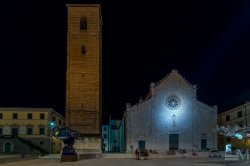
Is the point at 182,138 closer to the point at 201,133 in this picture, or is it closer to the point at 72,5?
the point at 201,133

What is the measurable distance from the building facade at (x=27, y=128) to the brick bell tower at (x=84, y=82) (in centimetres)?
1562

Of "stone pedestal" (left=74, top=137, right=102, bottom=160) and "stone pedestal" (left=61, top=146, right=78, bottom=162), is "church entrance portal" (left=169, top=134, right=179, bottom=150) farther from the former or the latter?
"stone pedestal" (left=61, top=146, right=78, bottom=162)

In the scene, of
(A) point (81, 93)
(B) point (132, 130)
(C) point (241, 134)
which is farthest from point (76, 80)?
(C) point (241, 134)

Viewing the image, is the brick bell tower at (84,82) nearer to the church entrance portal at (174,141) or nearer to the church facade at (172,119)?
the church facade at (172,119)

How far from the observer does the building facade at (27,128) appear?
261ft

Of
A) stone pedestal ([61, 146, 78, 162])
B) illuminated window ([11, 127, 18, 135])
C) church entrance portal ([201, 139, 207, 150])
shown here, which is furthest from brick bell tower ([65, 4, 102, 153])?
stone pedestal ([61, 146, 78, 162])

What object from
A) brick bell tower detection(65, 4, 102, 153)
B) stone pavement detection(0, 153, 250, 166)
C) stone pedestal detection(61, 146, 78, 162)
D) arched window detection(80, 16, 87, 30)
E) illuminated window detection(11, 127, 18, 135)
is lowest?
stone pavement detection(0, 153, 250, 166)

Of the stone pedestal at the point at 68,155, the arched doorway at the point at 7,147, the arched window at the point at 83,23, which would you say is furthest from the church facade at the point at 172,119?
the stone pedestal at the point at 68,155

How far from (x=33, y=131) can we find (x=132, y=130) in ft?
60.1

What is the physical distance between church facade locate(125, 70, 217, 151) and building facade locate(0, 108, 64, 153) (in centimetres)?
1580

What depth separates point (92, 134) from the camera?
66750 millimetres

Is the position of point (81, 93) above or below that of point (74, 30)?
below

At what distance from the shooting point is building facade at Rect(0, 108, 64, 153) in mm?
79438

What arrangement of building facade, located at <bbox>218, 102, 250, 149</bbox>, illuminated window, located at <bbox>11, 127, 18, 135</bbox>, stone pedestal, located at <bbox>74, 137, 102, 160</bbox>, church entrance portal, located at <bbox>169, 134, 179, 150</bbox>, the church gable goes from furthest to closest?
illuminated window, located at <bbox>11, 127, 18, 135</bbox> < building facade, located at <bbox>218, 102, 250, 149</bbox> < the church gable < church entrance portal, located at <bbox>169, 134, 179, 150</bbox> < stone pedestal, located at <bbox>74, 137, 102, 160</bbox>
